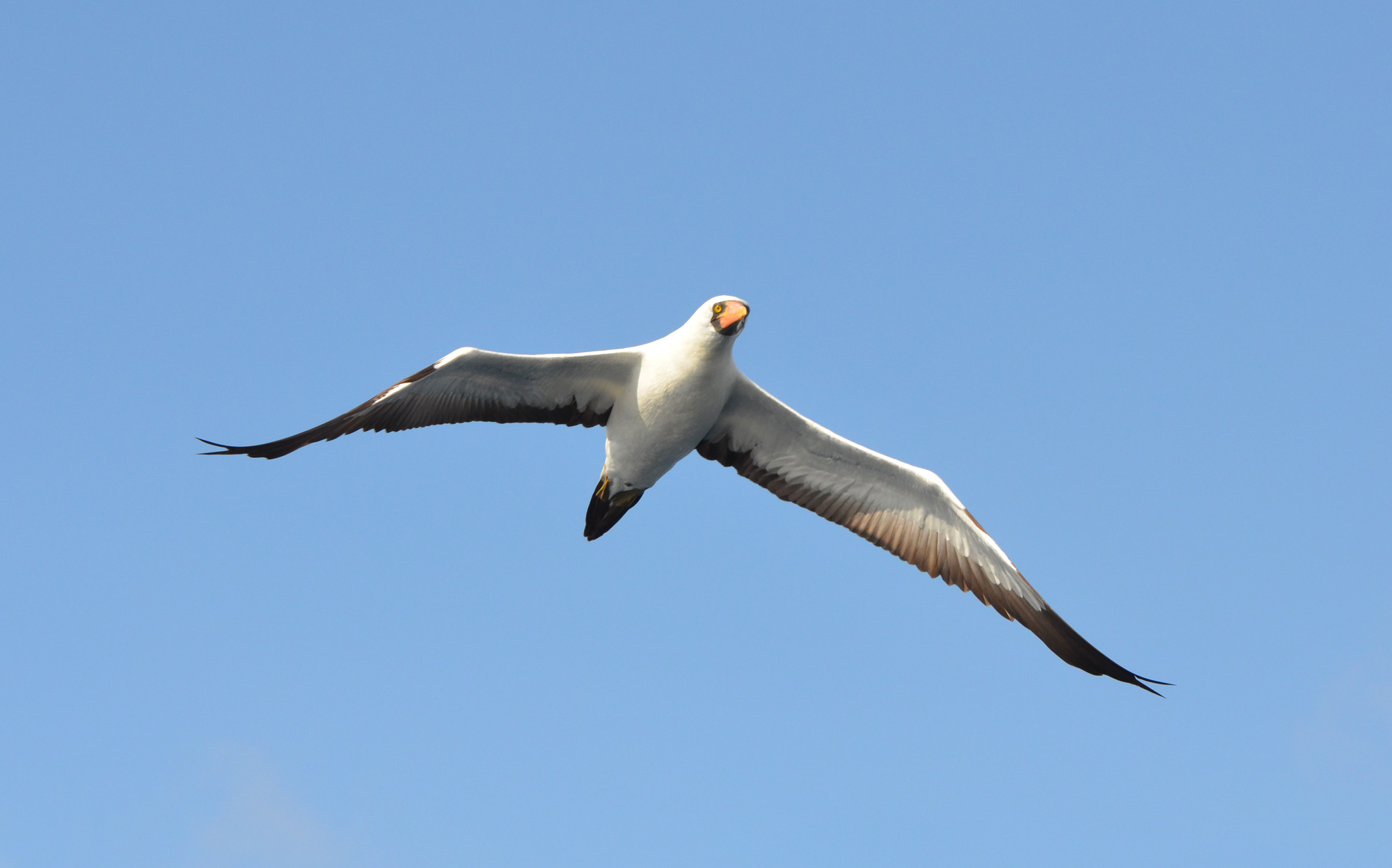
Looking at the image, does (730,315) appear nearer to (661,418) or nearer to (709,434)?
(661,418)

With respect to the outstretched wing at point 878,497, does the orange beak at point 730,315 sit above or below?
above

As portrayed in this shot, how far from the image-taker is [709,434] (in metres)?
14.1

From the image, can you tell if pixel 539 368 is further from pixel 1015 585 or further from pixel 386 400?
pixel 1015 585

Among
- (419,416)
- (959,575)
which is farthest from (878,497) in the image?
(419,416)

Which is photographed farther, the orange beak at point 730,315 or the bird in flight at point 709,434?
the bird in flight at point 709,434

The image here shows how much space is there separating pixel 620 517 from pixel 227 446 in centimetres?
496

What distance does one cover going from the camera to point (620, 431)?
43.5 ft

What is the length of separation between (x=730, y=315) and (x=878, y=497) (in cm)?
363

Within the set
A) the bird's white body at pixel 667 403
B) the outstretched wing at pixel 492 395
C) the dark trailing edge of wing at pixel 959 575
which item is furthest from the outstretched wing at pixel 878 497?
the outstretched wing at pixel 492 395

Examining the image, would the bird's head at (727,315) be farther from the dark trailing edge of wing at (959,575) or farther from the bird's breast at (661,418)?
the dark trailing edge of wing at (959,575)

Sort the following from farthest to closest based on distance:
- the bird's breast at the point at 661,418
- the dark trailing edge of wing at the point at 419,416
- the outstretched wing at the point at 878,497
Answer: the outstretched wing at the point at 878,497
the bird's breast at the point at 661,418
the dark trailing edge of wing at the point at 419,416

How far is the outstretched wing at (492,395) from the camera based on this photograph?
40.2ft

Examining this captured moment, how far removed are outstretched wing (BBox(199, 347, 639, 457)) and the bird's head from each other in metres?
1.30

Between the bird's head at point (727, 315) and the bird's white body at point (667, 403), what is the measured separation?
0.37ft
